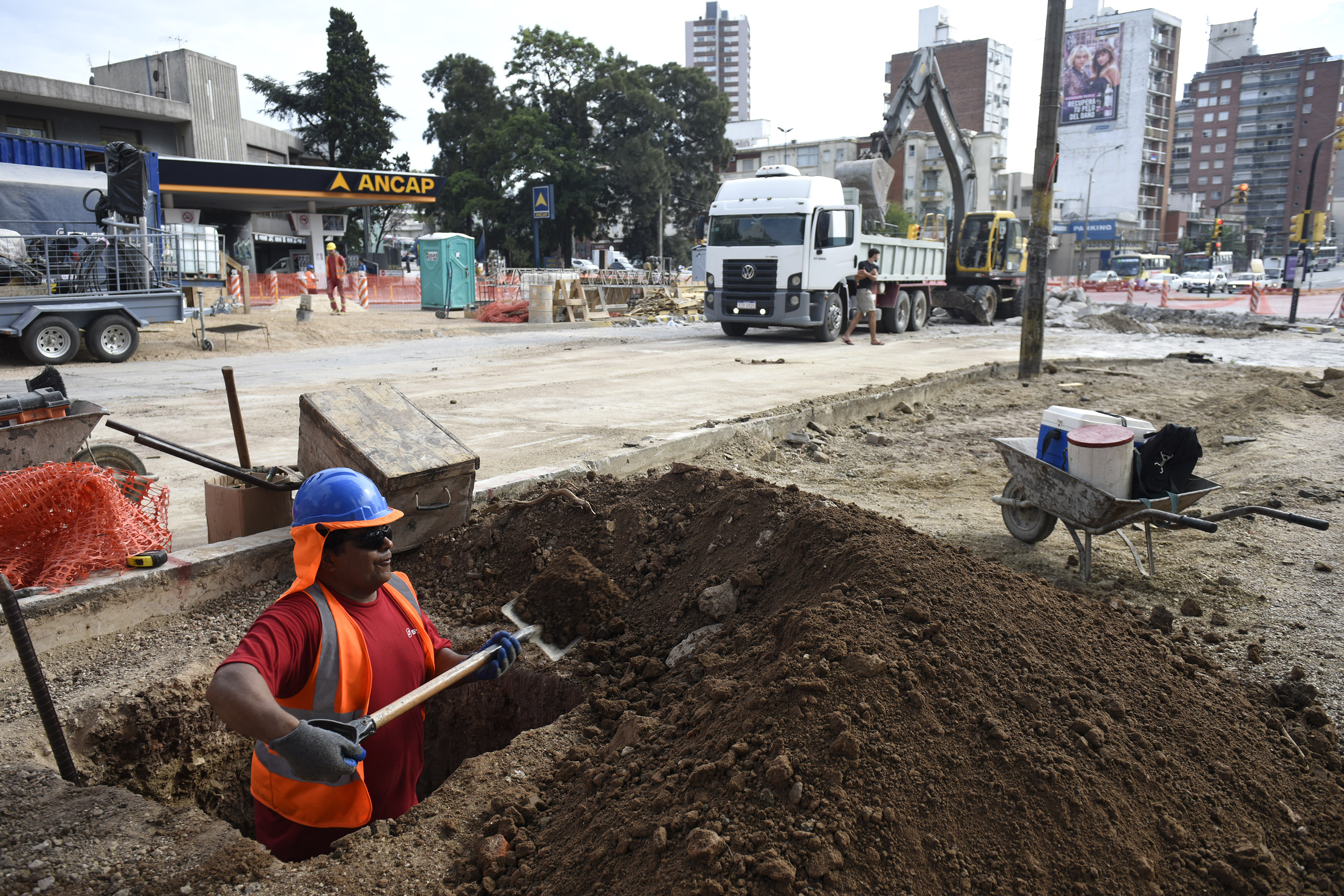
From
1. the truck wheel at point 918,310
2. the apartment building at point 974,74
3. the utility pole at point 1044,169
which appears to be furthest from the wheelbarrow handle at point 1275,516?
the apartment building at point 974,74

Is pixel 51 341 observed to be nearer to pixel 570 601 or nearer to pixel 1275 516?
pixel 570 601

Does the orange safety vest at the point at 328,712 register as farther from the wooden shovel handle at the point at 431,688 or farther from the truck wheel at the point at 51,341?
the truck wheel at the point at 51,341

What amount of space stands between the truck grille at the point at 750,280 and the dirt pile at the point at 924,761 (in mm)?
15009

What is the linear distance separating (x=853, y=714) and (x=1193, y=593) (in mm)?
2865

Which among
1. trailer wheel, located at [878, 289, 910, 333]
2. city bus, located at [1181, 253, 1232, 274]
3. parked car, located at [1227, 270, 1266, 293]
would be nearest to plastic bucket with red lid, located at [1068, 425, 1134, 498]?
trailer wheel, located at [878, 289, 910, 333]

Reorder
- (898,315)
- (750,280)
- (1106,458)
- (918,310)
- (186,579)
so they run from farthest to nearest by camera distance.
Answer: (918,310) < (898,315) < (750,280) < (1106,458) < (186,579)

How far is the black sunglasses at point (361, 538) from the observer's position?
9.05ft

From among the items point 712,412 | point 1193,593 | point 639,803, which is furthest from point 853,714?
point 712,412

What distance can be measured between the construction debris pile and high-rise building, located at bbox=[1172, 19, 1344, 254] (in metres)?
122

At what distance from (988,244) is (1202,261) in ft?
280

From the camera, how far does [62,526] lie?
3.96m

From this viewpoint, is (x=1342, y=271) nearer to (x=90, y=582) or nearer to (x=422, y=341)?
(x=422, y=341)

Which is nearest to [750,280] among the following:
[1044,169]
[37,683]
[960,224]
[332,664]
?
[1044,169]

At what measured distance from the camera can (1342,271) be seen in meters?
61.8
